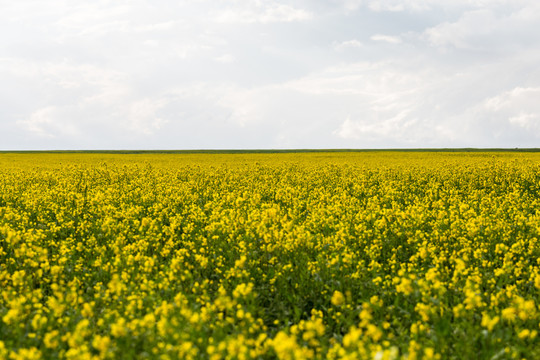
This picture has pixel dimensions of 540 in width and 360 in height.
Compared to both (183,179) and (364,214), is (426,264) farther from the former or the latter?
(183,179)

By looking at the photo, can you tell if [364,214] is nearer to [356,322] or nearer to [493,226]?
[493,226]

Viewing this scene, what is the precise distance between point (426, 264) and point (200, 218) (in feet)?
15.6

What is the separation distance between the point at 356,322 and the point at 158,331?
7.53 feet

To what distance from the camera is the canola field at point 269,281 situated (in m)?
3.84

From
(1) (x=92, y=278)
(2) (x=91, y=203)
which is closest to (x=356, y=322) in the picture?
(1) (x=92, y=278)

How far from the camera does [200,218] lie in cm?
902

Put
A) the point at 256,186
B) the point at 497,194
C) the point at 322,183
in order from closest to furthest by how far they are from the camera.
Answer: the point at 497,194, the point at 256,186, the point at 322,183

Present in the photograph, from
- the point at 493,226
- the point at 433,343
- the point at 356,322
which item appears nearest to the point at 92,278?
the point at 356,322

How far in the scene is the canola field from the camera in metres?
3.84

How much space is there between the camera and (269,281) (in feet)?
19.4

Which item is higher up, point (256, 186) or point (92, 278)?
point (256, 186)

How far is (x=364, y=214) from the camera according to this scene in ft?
29.8

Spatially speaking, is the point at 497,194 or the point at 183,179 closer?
the point at 497,194

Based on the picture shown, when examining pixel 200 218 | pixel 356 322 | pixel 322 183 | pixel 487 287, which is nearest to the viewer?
pixel 356 322
